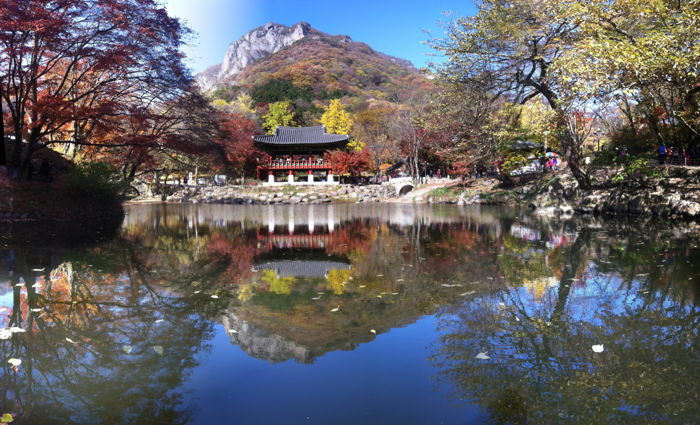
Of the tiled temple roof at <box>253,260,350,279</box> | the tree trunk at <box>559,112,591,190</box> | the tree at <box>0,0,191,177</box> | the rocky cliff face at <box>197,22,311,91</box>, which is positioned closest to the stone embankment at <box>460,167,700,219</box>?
the tree trunk at <box>559,112,591,190</box>

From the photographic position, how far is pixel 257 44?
13288 centimetres

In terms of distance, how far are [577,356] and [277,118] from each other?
55902 mm

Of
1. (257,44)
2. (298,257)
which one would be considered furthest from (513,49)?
(257,44)

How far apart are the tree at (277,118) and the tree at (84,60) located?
136 feet

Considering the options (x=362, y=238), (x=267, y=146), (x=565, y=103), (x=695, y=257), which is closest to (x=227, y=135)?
(x=362, y=238)

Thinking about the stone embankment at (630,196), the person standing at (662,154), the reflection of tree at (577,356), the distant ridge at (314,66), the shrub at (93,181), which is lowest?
the reflection of tree at (577,356)

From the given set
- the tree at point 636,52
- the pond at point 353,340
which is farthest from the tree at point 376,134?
the pond at point 353,340

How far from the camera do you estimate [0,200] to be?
37.9 ft

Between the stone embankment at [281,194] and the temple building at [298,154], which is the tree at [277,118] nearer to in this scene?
the temple building at [298,154]

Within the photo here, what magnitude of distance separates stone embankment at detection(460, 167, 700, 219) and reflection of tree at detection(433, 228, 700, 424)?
11513mm

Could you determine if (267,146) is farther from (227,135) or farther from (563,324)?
(563,324)

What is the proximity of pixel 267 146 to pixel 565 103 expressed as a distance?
31.6 meters

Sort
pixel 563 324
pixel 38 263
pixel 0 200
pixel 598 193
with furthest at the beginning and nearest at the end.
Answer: pixel 598 193 < pixel 0 200 < pixel 38 263 < pixel 563 324

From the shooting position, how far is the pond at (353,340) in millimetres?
2336
